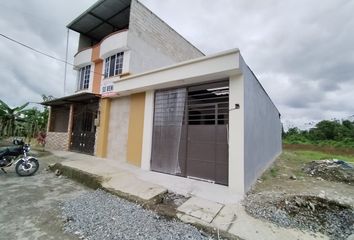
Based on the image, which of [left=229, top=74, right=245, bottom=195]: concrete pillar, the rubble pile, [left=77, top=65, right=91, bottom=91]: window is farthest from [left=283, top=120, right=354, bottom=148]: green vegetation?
[left=77, top=65, right=91, bottom=91]: window

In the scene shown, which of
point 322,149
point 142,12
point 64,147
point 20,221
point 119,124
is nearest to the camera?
point 20,221

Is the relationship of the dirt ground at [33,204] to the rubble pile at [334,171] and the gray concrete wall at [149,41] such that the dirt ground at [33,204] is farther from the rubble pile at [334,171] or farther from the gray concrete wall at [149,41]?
the rubble pile at [334,171]

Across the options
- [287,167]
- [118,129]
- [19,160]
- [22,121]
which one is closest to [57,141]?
[118,129]

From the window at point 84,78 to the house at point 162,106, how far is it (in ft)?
0.25

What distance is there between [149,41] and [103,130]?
5984mm

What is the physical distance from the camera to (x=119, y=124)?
9.48 metres

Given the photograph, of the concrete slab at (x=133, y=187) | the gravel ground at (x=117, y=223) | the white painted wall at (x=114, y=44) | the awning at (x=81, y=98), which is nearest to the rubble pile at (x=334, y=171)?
the concrete slab at (x=133, y=187)

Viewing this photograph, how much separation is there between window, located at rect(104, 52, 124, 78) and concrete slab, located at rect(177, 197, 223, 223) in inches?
331

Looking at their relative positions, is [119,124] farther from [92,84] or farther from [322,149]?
[322,149]

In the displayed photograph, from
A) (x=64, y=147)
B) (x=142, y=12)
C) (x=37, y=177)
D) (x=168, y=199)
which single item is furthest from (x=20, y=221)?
(x=142, y=12)

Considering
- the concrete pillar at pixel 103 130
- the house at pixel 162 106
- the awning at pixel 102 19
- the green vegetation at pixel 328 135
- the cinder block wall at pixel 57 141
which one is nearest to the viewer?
the house at pixel 162 106

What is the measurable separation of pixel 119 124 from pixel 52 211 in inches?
231

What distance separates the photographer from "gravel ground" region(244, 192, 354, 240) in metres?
3.55

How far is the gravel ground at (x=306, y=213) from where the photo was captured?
355cm
